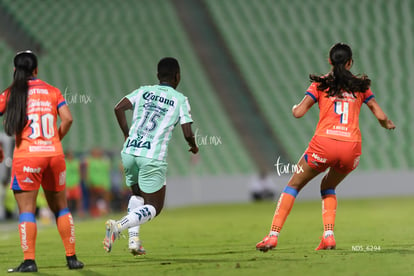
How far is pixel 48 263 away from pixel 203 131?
20491mm

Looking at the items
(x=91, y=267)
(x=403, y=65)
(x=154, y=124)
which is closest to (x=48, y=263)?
(x=91, y=267)

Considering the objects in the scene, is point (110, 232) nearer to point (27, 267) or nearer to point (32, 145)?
point (27, 267)

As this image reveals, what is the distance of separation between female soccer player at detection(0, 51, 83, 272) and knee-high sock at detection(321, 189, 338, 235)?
9.06 feet

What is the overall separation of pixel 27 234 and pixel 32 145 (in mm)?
792

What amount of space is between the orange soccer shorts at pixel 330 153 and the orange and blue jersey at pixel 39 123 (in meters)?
2.59

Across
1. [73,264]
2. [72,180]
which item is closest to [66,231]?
[73,264]

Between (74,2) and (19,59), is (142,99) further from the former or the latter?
(74,2)

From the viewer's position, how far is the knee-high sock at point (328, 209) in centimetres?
858

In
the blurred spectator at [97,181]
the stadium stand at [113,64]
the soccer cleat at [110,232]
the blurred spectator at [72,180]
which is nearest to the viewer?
the soccer cleat at [110,232]

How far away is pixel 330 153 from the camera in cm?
810

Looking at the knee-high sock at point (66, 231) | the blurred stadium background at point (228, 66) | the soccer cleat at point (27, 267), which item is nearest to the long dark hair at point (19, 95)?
the knee-high sock at point (66, 231)

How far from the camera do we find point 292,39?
32.6m

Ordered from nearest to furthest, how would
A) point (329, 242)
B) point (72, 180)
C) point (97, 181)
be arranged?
point (329, 242) → point (72, 180) → point (97, 181)

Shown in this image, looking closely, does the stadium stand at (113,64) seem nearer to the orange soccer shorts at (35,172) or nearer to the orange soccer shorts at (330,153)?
the orange soccer shorts at (330,153)
